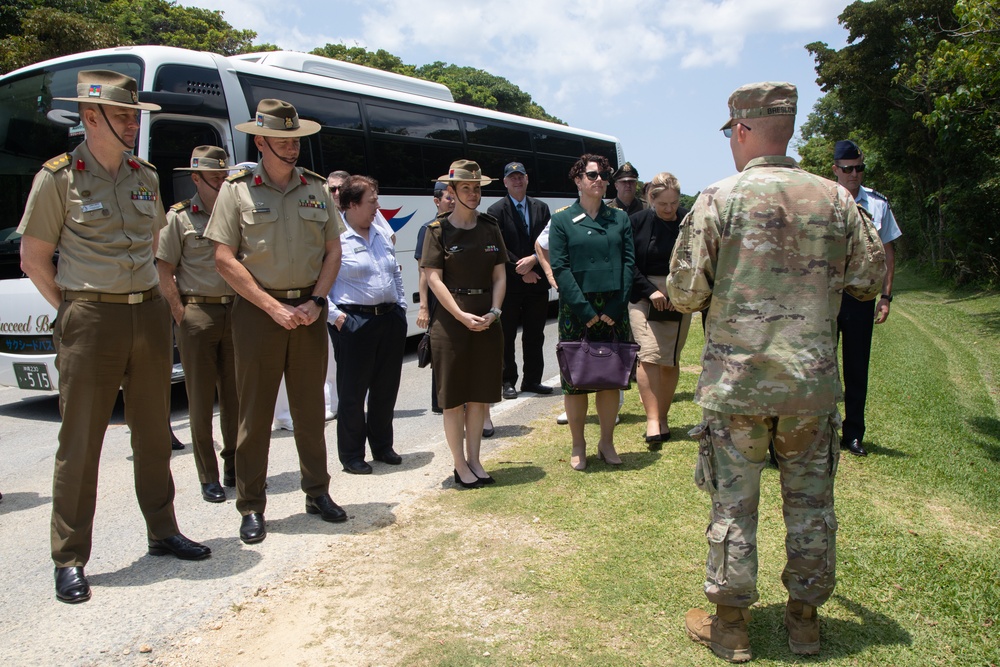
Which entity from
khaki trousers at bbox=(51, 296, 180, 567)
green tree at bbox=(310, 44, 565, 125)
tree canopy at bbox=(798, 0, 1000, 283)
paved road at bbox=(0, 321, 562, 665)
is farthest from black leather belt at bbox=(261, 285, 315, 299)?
green tree at bbox=(310, 44, 565, 125)

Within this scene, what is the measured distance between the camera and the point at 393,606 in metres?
3.44

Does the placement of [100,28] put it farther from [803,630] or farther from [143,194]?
[803,630]

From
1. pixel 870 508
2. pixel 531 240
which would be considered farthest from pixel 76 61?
pixel 870 508

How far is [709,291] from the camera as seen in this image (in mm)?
3047

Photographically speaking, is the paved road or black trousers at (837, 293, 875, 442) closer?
the paved road

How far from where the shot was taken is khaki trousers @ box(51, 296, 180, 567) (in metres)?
3.71

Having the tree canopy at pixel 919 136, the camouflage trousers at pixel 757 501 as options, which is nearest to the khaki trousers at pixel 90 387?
the camouflage trousers at pixel 757 501

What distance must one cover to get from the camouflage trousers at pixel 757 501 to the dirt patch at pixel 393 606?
2.86 feet

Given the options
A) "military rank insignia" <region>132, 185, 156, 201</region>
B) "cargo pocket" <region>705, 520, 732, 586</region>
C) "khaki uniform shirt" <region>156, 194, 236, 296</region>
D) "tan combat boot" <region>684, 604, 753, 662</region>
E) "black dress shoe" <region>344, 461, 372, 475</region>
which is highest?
"military rank insignia" <region>132, 185, 156, 201</region>

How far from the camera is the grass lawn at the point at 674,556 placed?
3.12 meters

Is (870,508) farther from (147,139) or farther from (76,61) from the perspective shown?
(76,61)

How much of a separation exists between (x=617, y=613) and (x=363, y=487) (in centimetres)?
228

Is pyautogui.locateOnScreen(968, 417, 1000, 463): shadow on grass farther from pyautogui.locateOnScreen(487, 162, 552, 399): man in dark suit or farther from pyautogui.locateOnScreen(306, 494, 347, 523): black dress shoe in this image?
pyautogui.locateOnScreen(306, 494, 347, 523): black dress shoe

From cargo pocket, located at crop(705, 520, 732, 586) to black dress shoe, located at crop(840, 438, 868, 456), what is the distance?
2952mm
